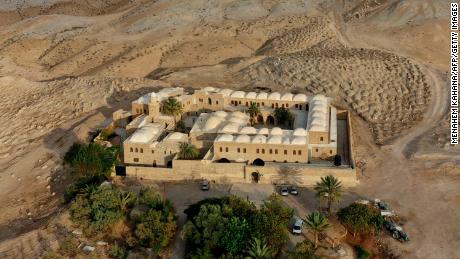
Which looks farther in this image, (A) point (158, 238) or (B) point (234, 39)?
(B) point (234, 39)

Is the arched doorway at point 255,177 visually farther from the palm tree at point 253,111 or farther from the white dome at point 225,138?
the palm tree at point 253,111

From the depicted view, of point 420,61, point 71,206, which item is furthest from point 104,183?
point 420,61

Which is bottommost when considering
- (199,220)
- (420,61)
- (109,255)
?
(109,255)

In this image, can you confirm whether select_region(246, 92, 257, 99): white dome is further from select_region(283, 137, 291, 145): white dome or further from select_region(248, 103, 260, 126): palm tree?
select_region(283, 137, 291, 145): white dome

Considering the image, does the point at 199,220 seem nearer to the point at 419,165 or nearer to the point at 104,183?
the point at 104,183

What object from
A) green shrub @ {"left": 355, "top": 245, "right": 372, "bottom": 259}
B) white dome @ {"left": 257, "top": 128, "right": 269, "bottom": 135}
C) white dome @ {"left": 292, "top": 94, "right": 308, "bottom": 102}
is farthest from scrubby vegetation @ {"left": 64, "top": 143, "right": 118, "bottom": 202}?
green shrub @ {"left": 355, "top": 245, "right": 372, "bottom": 259}
